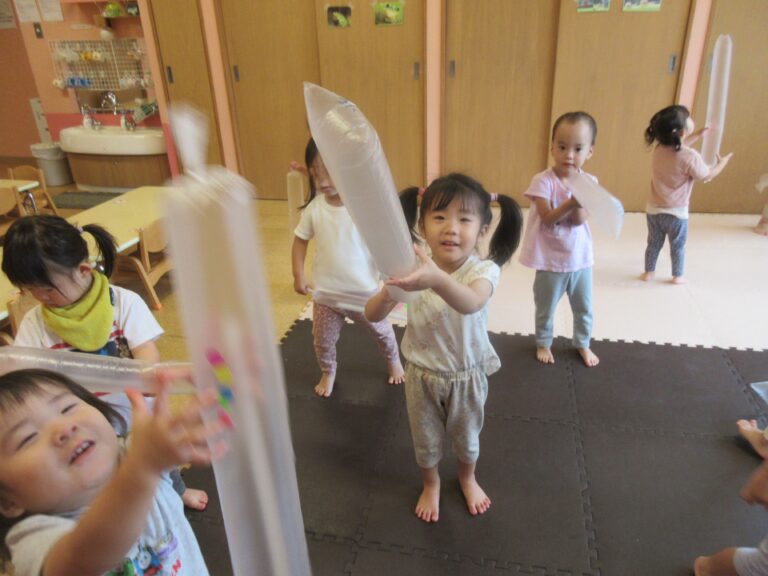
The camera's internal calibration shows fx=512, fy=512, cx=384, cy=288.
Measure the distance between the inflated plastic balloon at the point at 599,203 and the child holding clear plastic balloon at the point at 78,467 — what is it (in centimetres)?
160

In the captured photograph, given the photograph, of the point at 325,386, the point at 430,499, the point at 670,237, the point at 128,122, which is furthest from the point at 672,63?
the point at 128,122

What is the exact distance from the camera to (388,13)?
409 cm

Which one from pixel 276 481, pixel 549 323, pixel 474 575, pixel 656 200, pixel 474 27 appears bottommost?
pixel 474 575

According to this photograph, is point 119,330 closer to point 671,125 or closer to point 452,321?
point 452,321

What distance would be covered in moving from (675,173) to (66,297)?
2.86m

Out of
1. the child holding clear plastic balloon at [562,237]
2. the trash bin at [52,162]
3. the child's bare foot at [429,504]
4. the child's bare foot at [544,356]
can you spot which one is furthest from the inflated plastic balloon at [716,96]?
the trash bin at [52,162]

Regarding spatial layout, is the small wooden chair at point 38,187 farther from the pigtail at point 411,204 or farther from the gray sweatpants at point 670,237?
the gray sweatpants at point 670,237

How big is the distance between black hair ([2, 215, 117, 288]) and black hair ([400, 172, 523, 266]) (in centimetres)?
86

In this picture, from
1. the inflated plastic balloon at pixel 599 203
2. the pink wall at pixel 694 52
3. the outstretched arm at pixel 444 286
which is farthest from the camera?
the pink wall at pixel 694 52

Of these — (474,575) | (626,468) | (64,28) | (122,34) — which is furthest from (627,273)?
(64,28)

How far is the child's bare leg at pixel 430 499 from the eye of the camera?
5.11ft

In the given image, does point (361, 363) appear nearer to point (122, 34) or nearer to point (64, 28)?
point (122, 34)

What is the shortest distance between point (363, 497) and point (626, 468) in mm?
888

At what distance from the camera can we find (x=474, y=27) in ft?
13.1
